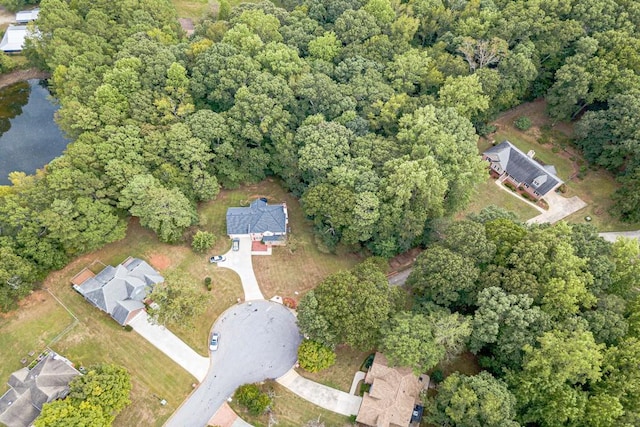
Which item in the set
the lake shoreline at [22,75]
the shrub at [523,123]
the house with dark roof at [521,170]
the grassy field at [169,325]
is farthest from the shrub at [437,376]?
the lake shoreline at [22,75]

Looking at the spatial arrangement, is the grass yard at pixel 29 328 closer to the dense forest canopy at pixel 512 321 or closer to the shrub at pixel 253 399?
the shrub at pixel 253 399

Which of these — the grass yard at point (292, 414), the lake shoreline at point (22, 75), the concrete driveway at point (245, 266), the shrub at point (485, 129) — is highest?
the shrub at point (485, 129)

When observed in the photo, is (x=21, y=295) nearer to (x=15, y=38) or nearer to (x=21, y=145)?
(x=21, y=145)

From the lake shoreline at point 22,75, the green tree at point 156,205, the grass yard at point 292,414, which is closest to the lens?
the grass yard at point 292,414

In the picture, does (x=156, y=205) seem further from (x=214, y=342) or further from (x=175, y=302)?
(x=214, y=342)

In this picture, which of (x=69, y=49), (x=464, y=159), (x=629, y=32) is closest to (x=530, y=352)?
(x=464, y=159)
